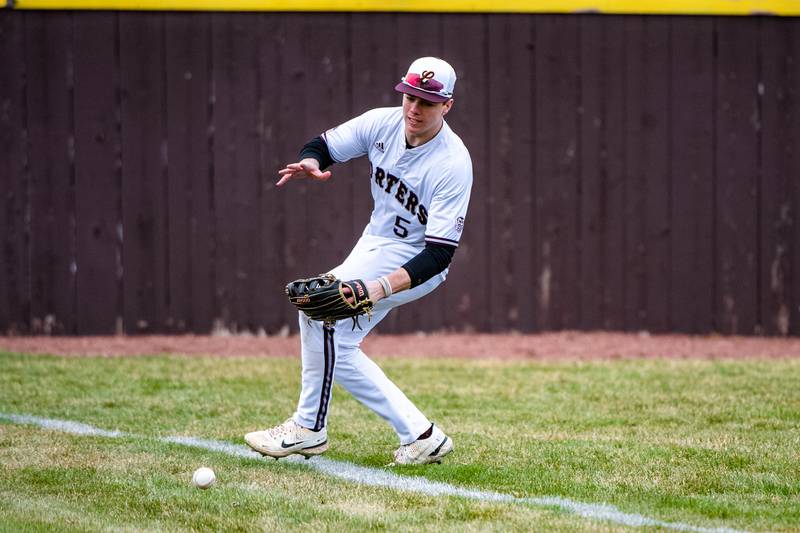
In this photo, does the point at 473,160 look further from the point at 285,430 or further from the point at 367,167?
the point at 285,430

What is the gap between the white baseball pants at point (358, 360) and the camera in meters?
5.59

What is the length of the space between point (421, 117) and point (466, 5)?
5.48 meters

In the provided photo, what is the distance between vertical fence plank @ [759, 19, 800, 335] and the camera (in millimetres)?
10781

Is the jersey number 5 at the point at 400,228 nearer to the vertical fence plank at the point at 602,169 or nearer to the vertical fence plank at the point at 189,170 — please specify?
the vertical fence plank at the point at 189,170

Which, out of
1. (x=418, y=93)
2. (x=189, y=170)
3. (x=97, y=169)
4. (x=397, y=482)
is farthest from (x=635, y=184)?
(x=397, y=482)

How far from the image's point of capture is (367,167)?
1062cm

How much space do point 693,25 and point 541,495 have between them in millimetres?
6876

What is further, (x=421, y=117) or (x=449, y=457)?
(x=449, y=457)

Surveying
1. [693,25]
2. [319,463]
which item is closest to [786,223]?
[693,25]

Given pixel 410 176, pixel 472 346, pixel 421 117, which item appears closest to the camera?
pixel 421 117

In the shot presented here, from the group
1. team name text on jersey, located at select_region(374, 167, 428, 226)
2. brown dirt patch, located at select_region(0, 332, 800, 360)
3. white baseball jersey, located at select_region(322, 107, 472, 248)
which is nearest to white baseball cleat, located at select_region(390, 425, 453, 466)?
white baseball jersey, located at select_region(322, 107, 472, 248)

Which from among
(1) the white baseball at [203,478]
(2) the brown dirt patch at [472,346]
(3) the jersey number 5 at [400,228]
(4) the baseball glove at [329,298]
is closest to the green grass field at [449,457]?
(1) the white baseball at [203,478]

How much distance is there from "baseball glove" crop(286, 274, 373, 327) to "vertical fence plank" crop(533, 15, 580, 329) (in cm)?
566

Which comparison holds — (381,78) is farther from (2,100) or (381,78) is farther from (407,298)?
(407,298)
